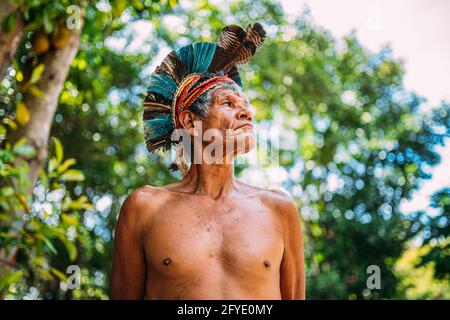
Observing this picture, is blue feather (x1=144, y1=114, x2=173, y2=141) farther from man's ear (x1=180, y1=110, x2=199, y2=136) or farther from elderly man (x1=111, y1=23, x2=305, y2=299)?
man's ear (x1=180, y1=110, x2=199, y2=136)

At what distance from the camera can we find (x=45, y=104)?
3.59 m

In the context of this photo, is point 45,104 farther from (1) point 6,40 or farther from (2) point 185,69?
(2) point 185,69

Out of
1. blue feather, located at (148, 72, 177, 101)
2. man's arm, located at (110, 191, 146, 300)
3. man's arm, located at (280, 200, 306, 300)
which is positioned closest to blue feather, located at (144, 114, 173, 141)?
blue feather, located at (148, 72, 177, 101)

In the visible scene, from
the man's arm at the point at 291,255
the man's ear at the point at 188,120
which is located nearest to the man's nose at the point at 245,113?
the man's ear at the point at 188,120

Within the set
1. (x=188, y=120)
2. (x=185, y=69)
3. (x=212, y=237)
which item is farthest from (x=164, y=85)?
(x=212, y=237)

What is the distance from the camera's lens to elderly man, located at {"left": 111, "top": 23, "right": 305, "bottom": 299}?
225cm

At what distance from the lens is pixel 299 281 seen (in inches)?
99.4

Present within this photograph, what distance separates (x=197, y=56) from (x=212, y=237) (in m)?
0.90

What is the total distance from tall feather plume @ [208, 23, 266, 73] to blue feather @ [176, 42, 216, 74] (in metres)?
0.03

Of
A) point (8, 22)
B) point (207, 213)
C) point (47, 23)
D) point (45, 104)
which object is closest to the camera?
point (207, 213)

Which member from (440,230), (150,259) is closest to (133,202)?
(150,259)

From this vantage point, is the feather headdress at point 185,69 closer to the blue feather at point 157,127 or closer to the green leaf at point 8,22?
the blue feather at point 157,127

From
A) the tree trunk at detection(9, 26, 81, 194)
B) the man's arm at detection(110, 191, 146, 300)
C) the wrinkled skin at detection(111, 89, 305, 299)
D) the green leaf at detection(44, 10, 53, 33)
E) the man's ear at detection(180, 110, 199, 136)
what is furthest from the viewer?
the tree trunk at detection(9, 26, 81, 194)

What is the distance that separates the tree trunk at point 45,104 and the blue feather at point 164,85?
902 millimetres
